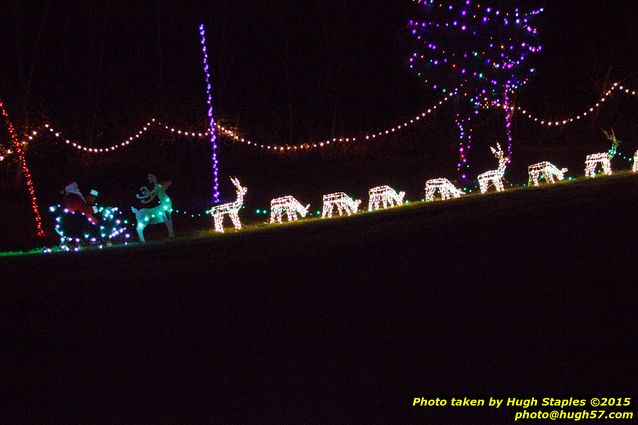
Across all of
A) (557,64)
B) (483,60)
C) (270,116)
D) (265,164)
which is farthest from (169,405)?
(557,64)

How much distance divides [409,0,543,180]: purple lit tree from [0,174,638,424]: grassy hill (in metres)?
9.16

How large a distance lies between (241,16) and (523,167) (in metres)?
12.2

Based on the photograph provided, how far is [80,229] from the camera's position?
14875 mm

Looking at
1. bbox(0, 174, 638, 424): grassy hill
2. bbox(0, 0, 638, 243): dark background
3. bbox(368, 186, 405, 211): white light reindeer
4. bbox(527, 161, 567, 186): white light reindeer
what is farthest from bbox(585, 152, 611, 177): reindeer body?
bbox(0, 174, 638, 424): grassy hill

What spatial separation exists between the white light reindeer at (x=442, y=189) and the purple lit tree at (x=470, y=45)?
9.27 ft

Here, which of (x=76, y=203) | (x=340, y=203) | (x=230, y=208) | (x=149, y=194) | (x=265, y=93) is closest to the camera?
(x=149, y=194)

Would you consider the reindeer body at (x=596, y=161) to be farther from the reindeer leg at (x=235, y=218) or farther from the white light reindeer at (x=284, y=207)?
the reindeer leg at (x=235, y=218)

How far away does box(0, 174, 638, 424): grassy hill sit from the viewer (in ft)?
16.9

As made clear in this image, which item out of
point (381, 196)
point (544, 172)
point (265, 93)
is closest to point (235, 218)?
point (381, 196)

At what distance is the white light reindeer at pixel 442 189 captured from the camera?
58.1 ft

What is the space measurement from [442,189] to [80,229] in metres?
8.54

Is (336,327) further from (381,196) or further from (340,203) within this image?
(381,196)

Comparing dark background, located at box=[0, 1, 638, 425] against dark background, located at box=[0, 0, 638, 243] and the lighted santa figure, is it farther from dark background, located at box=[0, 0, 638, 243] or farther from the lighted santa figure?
the lighted santa figure

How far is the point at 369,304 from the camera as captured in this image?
7.26 metres
